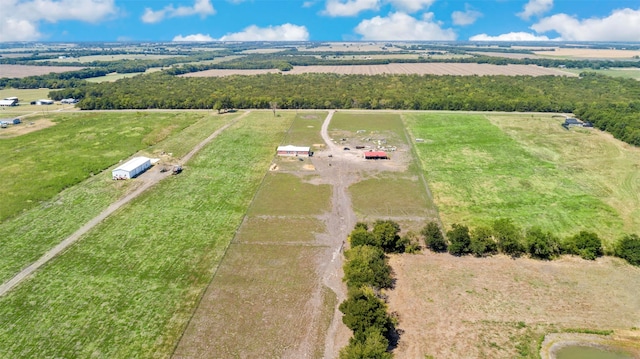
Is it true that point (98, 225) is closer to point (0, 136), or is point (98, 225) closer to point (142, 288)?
point (142, 288)

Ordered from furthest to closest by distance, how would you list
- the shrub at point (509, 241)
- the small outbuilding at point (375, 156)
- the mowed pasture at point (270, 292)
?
the small outbuilding at point (375, 156) → the shrub at point (509, 241) → the mowed pasture at point (270, 292)

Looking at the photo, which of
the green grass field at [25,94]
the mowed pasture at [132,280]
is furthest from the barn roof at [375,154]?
the green grass field at [25,94]

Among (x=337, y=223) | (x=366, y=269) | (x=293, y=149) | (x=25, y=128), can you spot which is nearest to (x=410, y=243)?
(x=337, y=223)

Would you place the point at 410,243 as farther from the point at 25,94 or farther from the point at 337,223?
the point at 25,94

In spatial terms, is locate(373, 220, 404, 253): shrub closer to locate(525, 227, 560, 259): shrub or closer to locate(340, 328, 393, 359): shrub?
locate(525, 227, 560, 259): shrub

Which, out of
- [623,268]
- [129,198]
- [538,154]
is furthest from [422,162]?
[129,198]

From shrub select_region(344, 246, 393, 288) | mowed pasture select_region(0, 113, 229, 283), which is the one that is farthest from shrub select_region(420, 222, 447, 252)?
mowed pasture select_region(0, 113, 229, 283)

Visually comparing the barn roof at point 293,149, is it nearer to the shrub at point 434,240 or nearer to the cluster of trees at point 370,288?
the cluster of trees at point 370,288
